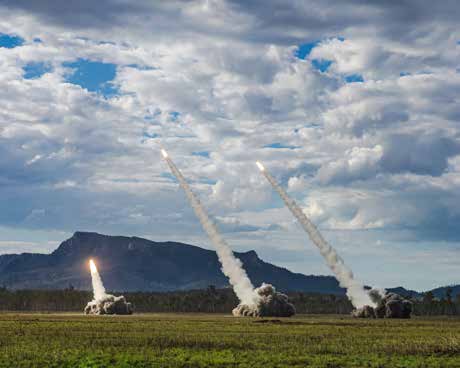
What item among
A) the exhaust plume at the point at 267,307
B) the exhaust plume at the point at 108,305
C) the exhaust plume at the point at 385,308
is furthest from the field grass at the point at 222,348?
the exhaust plume at the point at 108,305

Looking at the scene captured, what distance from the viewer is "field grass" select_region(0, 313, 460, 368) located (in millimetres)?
63062

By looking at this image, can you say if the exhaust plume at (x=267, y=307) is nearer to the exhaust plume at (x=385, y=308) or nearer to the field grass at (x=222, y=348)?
the exhaust plume at (x=385, y=308)

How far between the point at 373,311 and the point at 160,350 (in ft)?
308

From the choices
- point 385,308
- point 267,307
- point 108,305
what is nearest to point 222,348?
point 267,307

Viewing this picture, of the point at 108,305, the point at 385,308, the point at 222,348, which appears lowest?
the point at 222,348

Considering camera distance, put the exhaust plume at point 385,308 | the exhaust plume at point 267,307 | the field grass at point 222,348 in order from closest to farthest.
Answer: the field grass at point 222,348
the exhaust plume at point 385,308
the exhaust plume at point 267,307

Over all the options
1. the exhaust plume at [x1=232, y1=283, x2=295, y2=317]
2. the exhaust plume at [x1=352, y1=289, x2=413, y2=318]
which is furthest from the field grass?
the exhaust plume at [x1=232, y1=283, x2=295, y2=317]

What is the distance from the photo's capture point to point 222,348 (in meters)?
76.6

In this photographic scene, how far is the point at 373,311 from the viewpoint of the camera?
15862cm

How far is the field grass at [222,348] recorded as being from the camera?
63.1 m

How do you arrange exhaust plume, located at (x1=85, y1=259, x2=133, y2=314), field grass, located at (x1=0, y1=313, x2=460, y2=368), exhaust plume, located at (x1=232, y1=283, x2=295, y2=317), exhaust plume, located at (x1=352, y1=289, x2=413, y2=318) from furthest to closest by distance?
exhaust plume, located at (x1=85, y1=259, x2=133, y2=314) → exhaust plume, located at (x1=232, y1=283, x2=295, y2=317) → exhaust plume, located at (x1=352, y1=289, x2=413, y2=318) → field grass, located at (x1=0, y1=313, x2=460, y2=368)

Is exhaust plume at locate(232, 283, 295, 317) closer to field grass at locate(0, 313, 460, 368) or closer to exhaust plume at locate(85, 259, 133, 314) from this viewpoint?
exhaust plume at locate(85, 259, 133, 314)

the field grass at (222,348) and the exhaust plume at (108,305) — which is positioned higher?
the exhaust plume at (108,305)

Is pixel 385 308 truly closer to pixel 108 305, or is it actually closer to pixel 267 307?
pixel 267 307
